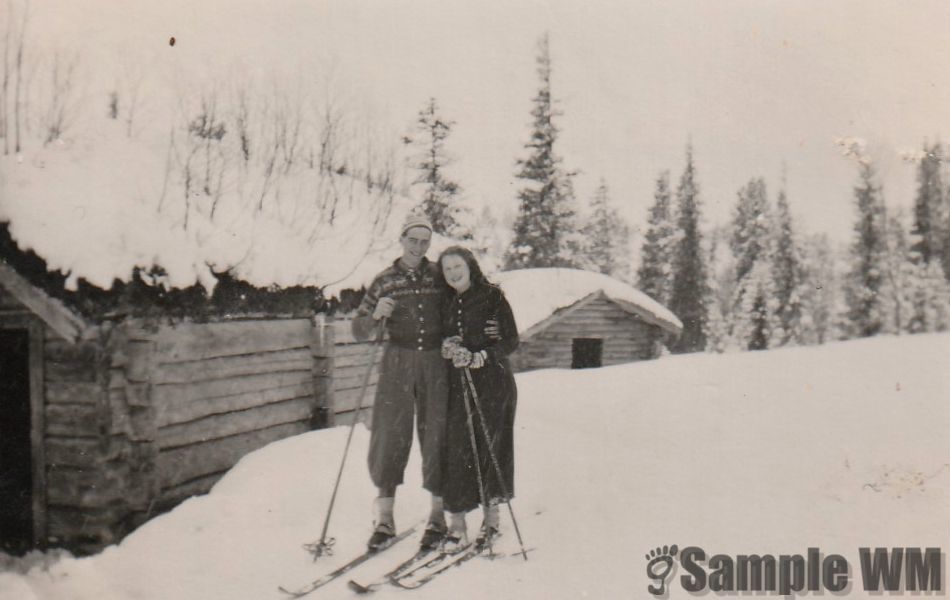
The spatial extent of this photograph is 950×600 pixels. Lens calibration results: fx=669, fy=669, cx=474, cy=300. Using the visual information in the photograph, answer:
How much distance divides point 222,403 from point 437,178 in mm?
3741

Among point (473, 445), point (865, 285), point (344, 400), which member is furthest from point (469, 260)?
point (865, 285)

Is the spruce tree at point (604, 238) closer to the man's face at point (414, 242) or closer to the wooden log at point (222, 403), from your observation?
the wooden log at point (222, 403)

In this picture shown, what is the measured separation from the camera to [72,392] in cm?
514

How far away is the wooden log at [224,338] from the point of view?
538 cm

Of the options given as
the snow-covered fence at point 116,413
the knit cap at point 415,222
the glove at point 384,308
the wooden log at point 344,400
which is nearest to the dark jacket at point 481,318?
the glove at point 384,308

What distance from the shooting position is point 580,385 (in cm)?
868

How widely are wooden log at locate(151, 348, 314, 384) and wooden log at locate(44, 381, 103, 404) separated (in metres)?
0.41

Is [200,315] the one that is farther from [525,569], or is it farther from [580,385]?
[580,385]

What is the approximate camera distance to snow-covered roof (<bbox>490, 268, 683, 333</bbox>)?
1623cm

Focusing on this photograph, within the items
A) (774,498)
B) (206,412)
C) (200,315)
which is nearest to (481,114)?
(200,315)

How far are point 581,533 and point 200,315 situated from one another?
11.8ft

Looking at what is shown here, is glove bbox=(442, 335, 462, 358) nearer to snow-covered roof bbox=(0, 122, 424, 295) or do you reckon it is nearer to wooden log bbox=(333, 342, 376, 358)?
snow-covered roof bbox=(0, 122, 424, 295)

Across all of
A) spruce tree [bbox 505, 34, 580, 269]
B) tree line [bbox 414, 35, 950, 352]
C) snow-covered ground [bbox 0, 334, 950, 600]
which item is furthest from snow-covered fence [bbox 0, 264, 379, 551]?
spruce tree [bbox 505, 34, 580, 269]

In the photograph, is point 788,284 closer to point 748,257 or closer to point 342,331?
point 748,257
